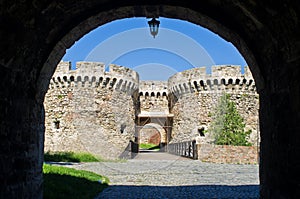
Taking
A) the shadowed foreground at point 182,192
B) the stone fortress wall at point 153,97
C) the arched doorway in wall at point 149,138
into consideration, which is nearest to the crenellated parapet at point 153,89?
the stone fortress wall at point 153,97

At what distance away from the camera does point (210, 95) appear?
73.7 ft

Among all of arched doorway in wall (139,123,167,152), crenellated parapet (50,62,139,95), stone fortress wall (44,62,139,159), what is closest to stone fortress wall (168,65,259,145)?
stone fortress wall (44,62,139,159)

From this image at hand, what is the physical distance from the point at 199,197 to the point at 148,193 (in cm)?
100

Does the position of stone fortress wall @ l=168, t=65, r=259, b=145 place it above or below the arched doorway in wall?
above

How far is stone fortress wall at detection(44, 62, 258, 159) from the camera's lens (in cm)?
1970

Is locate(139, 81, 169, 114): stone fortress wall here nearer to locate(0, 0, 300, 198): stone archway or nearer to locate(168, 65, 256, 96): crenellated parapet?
locate(168, 65, 256, 96): crenellated parapet

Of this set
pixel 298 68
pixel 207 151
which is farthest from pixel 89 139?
pixel 298 68

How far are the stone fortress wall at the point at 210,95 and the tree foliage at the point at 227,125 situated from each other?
0.56 metres

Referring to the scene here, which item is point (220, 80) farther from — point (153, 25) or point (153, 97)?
point (153, 25)

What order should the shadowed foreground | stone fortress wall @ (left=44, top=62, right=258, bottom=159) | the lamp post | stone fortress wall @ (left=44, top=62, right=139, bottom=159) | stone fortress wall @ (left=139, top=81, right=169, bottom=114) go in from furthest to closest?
1. stone fortress wall @ (left=139, top=81, right=169, bottom=114)
2. stone fortress wall @ (left=44, top=62, right=258, bottom=159)
3. stone fortress wall @ (left=44, top=62, right=139, bottom=159)
4. the shadowed foreground
5. the lamp post

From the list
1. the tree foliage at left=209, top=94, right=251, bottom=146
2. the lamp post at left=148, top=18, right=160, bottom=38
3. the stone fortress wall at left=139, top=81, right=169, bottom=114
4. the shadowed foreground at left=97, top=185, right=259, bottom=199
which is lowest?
the shadowed foreground at left=97, top=185, right=259, bottom=199

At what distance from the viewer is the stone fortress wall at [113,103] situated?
19.7 m

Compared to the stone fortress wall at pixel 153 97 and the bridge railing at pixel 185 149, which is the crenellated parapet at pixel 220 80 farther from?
the bridge railing at pixel 185 149

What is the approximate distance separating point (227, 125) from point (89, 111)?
815 cm
